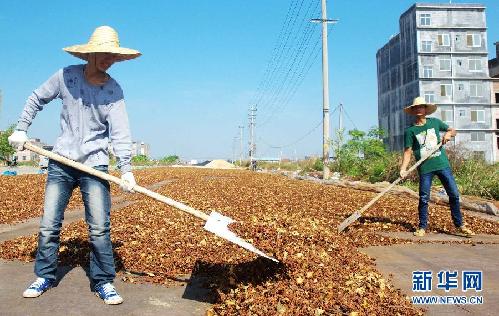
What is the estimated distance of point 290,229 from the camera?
4293 mm

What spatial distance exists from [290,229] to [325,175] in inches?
696

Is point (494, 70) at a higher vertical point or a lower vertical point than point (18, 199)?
higher

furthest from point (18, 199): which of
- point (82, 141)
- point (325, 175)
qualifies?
point (325, 175)

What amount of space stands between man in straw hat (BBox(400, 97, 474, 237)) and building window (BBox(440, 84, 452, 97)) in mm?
37915

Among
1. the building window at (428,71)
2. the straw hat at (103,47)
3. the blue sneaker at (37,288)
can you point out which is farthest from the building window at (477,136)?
the blue sneaker at (37,288)

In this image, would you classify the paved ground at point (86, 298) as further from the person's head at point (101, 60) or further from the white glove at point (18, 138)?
the person's head at point (101, 60)

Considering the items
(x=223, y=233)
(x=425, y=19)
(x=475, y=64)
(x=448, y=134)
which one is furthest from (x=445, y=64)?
(x=223, y=233)

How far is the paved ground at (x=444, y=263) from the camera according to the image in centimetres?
328

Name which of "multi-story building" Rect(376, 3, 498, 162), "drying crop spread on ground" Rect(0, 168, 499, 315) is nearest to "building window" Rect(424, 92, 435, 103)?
"multi-story building" Rect(376, 3, 498, 162)

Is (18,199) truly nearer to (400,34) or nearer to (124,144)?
(124,144)

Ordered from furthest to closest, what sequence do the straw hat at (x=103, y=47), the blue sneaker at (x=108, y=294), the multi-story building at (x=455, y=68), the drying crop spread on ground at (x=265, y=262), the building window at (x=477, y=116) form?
the building window at (x=477, y=116)
the multi-story building at (x=455, y=68)
the straw hat at (x=103, y=47)
the blue sneaker at (x=108, y=294)
the drying crop spread on ground at (x=265, y=262)

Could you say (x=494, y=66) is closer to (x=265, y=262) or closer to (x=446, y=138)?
(x=446, y=138)

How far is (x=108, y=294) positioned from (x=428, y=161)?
482cm

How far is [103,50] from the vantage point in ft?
11.5
